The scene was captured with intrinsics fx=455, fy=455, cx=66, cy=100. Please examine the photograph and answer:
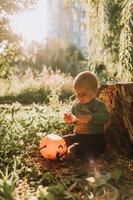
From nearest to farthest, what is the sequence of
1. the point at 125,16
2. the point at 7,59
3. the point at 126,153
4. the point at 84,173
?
the point at 84,173 → the point at 126,153 → the point at 125,16 → the point at 7,59

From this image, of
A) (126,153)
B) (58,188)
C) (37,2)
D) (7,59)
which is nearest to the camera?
(58,188)

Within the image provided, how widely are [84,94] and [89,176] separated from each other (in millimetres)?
998

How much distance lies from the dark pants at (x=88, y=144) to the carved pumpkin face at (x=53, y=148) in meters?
0.20

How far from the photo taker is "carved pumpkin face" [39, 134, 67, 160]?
443cm

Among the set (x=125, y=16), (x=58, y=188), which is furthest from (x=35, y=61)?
(x=58, y=188)

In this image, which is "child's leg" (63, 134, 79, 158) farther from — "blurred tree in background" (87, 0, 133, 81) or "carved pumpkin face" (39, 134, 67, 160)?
"blurred tree in background" (87, 0, 133, 81)

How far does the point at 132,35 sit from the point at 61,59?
18.9 metres

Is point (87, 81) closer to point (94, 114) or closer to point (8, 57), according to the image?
point (94, 114)

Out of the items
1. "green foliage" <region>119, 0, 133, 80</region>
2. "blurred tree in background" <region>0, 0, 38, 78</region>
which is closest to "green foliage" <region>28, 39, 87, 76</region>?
"blurred tree in background" <region>0, 0, 38, 78</region>

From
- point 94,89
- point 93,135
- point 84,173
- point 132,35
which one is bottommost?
point 84,173

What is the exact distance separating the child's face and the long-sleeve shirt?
63mm

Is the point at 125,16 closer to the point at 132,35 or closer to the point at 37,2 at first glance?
the point at 132,35

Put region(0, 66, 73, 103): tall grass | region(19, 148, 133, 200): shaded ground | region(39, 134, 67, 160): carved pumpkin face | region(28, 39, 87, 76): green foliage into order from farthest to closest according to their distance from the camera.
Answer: region(28, 39, 87, 76): green foliage → region(0, 66, 73, 103): tall grass → region(39, 134, 67, 160): carved pumpkin face → region(19, 148, 133, 200): shaded ground

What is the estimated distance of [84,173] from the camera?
4.07 metres
